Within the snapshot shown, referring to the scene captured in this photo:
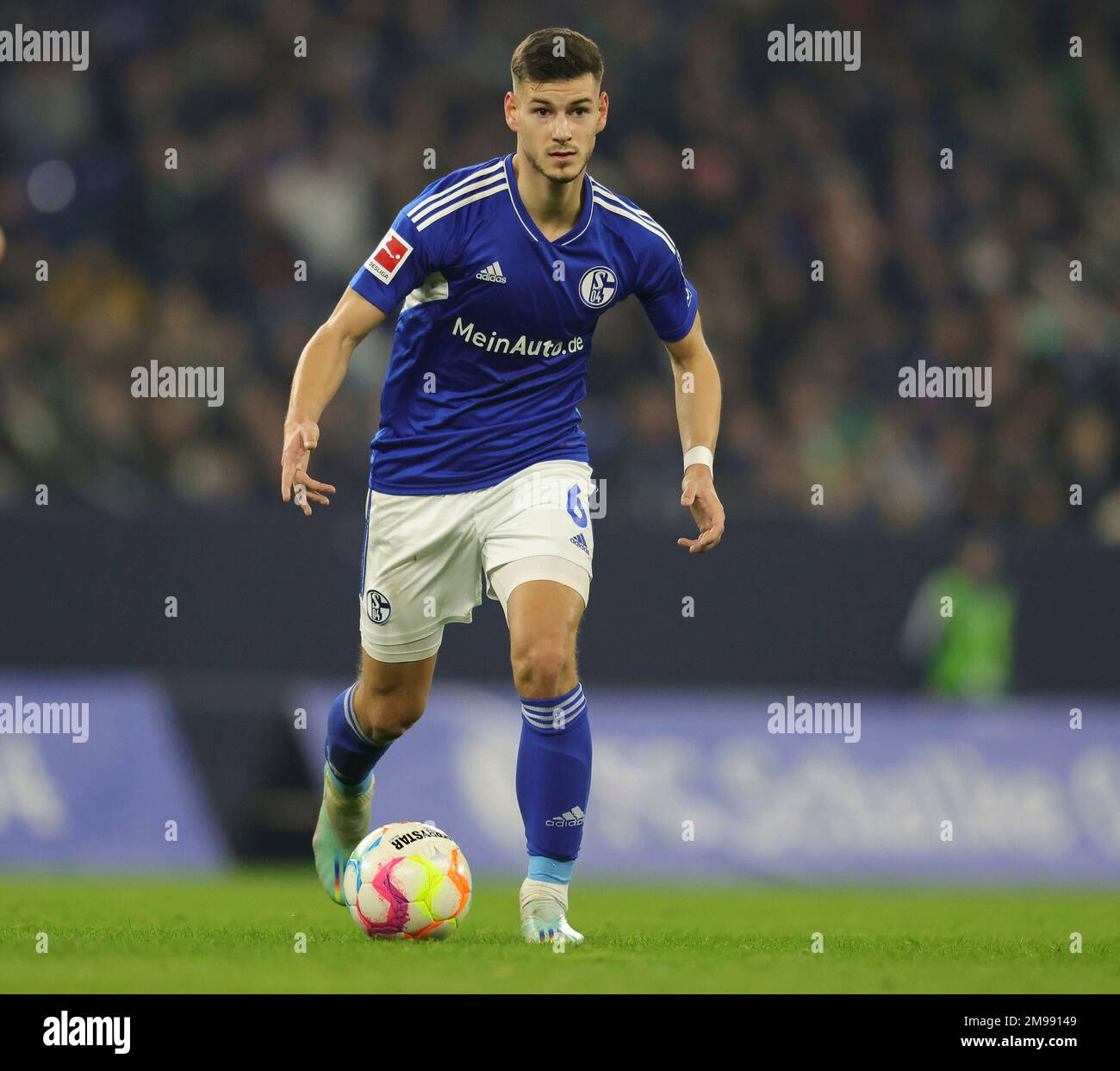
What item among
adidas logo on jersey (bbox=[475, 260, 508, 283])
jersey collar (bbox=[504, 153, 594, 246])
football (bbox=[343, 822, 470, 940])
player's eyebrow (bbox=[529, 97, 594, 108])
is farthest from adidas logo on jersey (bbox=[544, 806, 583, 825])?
player's eyebrow (bbox=[529, 97, 594, 108])

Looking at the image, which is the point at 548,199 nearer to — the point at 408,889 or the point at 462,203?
the point at 462,203

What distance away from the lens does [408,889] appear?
20.7ft

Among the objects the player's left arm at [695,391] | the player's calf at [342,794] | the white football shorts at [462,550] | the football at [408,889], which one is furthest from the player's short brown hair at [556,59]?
the football at [408,889]

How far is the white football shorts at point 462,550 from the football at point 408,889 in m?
0.83

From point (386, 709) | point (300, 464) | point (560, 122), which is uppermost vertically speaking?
point (560, 122)

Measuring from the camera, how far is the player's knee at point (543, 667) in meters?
6.23

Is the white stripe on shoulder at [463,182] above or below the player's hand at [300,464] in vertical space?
above

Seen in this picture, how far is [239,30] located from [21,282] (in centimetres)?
328

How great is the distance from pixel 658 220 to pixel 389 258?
361 inches

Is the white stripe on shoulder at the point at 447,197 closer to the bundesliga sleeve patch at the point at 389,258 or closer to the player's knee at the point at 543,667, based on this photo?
the bundesliga sleeve patch at the point at 389,258

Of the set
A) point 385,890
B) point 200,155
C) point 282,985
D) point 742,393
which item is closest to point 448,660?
point 742,393

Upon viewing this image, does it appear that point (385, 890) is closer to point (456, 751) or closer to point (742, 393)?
point (456, 751)

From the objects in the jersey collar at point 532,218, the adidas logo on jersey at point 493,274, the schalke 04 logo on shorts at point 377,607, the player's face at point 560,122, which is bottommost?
the schalke 04 logo on shorts at point 377,607

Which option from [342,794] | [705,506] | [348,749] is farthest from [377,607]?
[705,506]
